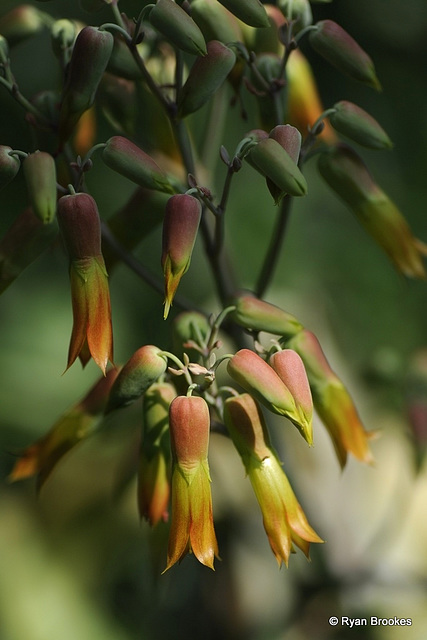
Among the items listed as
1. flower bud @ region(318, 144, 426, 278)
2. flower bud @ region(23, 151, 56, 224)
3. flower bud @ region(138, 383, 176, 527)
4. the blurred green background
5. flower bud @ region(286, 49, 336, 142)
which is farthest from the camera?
the blurred green background

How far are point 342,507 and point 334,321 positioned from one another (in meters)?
0.52

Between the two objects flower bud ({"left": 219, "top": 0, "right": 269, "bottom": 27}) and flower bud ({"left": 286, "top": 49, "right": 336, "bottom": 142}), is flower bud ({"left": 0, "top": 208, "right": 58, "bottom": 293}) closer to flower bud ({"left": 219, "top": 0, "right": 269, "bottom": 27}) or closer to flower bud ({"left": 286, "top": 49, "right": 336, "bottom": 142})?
flower bud ({"left": 219, "top": 0, "right": 269, "bottom": 27})

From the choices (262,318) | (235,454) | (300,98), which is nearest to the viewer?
(262,318)

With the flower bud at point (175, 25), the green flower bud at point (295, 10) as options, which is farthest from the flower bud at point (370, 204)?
the flower bud at point (175, 25)

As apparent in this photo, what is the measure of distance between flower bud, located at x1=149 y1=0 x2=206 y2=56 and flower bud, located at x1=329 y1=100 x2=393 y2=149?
217mm

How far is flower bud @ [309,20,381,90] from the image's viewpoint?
1021 mm

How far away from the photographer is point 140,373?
0.92 m

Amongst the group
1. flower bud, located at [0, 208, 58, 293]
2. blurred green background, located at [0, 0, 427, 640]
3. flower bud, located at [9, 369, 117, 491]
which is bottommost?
blurred green background, located at [0, 0, 427, 640]

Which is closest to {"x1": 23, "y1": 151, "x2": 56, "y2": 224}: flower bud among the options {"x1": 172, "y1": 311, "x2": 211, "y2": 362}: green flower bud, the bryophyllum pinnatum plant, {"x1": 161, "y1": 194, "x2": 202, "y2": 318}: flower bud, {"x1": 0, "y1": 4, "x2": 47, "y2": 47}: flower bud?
the bryophyllum pinnatum plant

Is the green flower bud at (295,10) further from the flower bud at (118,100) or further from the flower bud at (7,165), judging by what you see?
the flower bud at (7,165)

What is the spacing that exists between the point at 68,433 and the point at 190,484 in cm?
24

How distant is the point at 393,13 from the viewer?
7.70ft

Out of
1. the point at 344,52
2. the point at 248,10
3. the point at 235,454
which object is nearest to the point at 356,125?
the point at 344,52

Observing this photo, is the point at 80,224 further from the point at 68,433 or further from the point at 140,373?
the point at 68,433
